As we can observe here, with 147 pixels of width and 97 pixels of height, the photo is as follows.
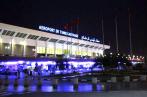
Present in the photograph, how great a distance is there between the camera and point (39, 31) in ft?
319

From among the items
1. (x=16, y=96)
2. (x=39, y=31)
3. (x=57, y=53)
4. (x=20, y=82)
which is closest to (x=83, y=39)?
(x=57, y=53)

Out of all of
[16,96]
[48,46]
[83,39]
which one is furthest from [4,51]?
[16,96]

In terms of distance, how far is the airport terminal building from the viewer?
86875 mm

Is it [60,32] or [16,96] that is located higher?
[60,32]

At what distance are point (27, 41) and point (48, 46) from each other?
15.2 m

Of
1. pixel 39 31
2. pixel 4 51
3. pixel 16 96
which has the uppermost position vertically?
pixel 39 31

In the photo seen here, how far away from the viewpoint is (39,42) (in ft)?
340

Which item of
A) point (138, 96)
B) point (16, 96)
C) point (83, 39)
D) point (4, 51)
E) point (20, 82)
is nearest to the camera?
point (138, 96)

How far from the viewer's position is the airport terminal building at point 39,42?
86.9m

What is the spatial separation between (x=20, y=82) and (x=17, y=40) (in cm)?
5817

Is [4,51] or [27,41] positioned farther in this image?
[27,41]

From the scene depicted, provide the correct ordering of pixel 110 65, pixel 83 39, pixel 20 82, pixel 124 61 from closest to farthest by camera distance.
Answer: pixel 20 82
pixel 110 65
pixel 124 61
pixel 83 39

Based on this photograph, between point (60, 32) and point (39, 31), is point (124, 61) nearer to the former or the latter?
point (39, 31)

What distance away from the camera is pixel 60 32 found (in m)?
110
